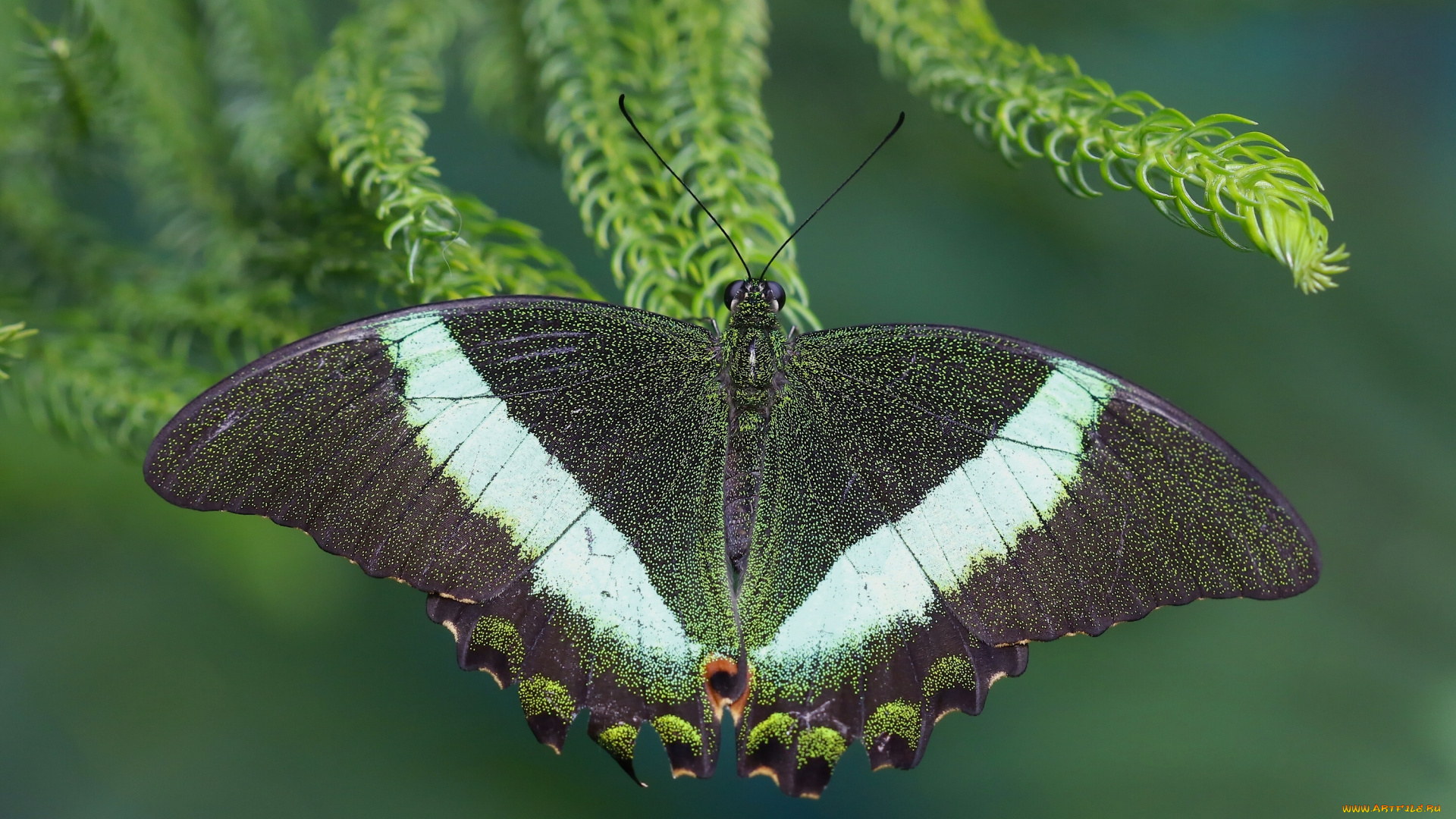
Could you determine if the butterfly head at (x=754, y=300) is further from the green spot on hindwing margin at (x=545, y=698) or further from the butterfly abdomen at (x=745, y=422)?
the green spot on hindwing margin at (x=545, y=698)

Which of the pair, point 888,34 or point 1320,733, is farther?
point 1320,733

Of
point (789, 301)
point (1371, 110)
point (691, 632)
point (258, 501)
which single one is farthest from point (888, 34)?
point (1371, 110)

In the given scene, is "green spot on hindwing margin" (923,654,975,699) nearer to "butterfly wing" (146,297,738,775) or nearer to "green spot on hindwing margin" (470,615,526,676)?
"butterfly wing" (146,297,738,775)

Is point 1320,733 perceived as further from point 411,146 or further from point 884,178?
point 411,146

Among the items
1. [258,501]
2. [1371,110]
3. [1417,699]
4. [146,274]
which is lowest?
[258,501]

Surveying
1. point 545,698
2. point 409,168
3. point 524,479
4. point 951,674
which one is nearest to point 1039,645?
point 951,674

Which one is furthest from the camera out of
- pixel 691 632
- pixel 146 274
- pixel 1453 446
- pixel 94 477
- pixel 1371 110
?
pixel 1371 110

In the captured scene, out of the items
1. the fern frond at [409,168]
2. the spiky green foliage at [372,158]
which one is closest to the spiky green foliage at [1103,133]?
the spiky green foliage at [372,158]

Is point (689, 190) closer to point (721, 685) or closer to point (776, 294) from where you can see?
point (776, 294)
